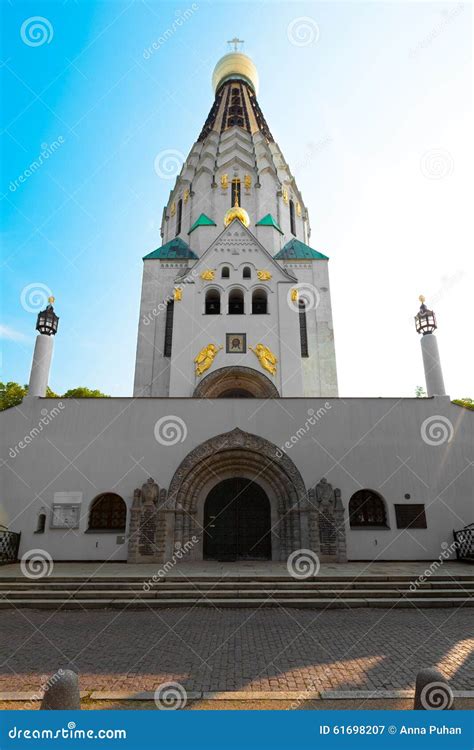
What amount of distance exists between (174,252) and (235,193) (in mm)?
7476

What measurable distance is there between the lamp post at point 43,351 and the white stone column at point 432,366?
52.7 ft

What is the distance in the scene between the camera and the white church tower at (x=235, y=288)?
2078cm

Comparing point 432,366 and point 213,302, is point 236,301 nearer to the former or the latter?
point 213,302

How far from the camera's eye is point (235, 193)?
31500mm

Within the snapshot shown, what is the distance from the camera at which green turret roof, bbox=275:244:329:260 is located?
27.5m

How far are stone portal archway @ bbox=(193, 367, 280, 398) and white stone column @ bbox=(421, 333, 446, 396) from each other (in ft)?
21.9

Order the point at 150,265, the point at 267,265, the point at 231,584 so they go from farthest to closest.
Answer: the point at 150,265, the point at 267,265, the point at 231,584

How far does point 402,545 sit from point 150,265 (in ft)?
72.1

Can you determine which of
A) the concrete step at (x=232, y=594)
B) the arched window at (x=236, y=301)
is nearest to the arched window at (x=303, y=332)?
the arched window at (x=236, y=301)

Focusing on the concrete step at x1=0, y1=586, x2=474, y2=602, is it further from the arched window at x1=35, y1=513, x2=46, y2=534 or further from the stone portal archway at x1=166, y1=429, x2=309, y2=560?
the arched window at x1=35, y1=513, x2=46, y2=534

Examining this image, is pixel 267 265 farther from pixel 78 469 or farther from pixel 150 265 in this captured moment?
pixel 78 469

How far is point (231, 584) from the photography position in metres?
9.54

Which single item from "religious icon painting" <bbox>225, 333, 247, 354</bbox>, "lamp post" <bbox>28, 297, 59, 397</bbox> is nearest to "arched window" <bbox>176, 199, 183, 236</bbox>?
"religious icon painting" <bbox>225, 333, 247, 354</bbox>

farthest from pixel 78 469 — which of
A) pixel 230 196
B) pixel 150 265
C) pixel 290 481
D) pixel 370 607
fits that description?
pixel 230 196
